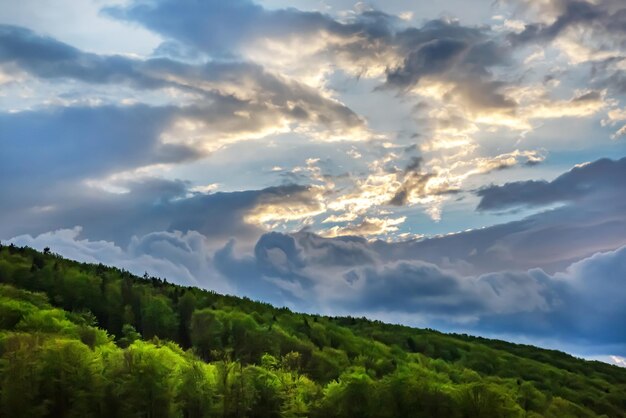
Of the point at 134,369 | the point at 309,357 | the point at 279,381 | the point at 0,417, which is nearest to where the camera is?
the point at 0,417

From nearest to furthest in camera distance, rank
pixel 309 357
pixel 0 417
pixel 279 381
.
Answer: pixel 0 417 < pixel 279 381 < pixel 309 357

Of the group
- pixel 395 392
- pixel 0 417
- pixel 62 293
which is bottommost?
pixel 0 417

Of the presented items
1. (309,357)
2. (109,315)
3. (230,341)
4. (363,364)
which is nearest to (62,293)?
(109,315)

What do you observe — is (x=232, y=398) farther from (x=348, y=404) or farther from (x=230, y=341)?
(x=230, y=341)

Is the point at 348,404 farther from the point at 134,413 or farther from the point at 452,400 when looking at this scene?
the point at 134,413

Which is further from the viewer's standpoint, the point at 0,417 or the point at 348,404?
the point at 348,404

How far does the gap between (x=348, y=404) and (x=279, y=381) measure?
13259 millimetres

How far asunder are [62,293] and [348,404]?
407 feet

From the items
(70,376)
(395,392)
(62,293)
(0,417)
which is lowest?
(0,417)

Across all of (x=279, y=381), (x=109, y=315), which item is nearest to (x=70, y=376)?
(x=279, y=381)

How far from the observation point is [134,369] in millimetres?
96562

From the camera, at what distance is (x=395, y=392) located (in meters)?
112

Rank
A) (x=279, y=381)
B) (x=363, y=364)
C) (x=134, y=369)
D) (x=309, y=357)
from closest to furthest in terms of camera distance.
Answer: (x=134, y=369) → (x=279, y=381) → (x=309, y=357) → (x=363, y=364)

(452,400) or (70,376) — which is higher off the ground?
(452,400)
